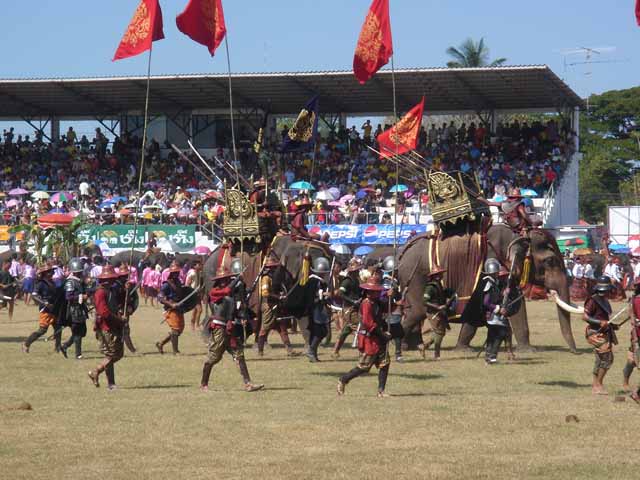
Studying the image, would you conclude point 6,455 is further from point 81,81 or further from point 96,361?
point 81,81

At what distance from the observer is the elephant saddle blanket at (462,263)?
67.4 ft

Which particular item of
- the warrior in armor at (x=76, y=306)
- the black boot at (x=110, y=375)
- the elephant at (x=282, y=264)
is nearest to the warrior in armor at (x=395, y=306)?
the elephant at (x=282, y=264)

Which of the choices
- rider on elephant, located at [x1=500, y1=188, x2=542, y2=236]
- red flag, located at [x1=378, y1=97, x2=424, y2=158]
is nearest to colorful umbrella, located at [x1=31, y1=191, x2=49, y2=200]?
red flag, located at [x1=378, y1=97, x2=424, y2=158]

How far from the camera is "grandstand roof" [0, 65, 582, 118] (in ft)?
141

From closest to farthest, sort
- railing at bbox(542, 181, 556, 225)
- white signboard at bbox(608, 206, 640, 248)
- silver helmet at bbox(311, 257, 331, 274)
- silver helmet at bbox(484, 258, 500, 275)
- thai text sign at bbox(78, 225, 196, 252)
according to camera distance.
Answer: silver helmet at bbox(484, 258, 500, 275) → silver helmet at bbox(311, 257, 331, 274) → railing at bbox(542, 181, 556, 225) → thai text sign at bbox(78, 225, 196, 252) → white signboard at bbox(608, 206, 640, 248)

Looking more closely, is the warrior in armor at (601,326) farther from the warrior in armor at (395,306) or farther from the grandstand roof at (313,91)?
the grandstand roof at (313,91)

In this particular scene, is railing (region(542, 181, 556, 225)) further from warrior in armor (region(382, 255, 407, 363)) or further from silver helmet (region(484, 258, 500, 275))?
silver helmet (region(484, 258, 500, 275))

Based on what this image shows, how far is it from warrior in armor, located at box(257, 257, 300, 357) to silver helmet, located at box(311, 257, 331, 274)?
0.69 metres

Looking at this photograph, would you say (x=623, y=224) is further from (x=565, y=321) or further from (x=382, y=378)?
(x=382, y=378)

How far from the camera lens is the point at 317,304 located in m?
21.0

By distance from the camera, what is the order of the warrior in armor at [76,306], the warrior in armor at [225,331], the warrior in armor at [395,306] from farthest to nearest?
the warrior in armor at [76,306], the warrior in armor at [395,306], the warrior in armor at [225,331]

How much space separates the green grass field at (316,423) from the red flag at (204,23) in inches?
210

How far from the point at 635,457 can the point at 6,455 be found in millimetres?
6004

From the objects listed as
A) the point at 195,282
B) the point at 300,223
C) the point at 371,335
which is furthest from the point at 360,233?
the point at 371,335
